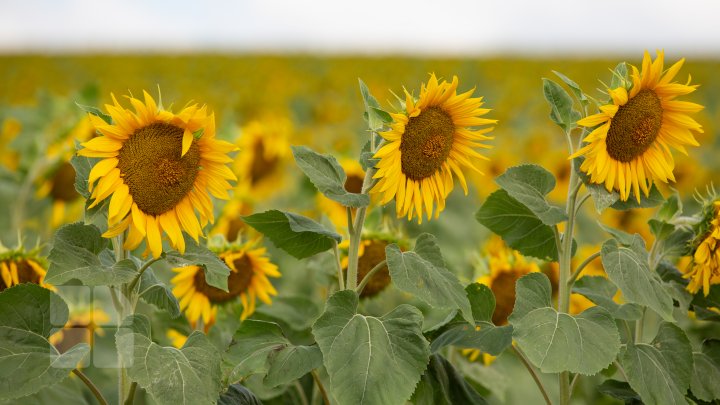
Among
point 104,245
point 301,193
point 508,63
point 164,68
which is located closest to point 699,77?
point 508,63

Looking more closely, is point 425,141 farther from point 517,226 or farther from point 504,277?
point 504,277

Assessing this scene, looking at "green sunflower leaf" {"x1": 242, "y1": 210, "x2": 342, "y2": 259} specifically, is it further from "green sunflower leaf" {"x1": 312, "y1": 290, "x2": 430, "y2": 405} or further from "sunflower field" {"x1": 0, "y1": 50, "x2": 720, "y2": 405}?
"green sunflower leaf" {"x1": 312, "y1": 290, "x2": 430, "y2": 405}

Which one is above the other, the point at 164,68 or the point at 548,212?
the point at 548,212

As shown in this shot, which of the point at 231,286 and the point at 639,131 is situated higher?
the point at 639,131

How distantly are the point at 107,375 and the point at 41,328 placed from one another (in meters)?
0.75

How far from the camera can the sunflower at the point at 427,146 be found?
1370 mm

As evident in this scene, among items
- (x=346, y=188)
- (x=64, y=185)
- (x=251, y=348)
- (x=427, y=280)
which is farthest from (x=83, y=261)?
(x=64, y=185)

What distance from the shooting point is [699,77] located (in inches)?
490

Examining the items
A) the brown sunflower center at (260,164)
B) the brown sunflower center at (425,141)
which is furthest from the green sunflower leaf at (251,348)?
the brown sunflower center at (260,164)

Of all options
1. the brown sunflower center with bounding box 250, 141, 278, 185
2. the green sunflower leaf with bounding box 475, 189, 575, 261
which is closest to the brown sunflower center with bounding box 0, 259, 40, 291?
the green sunflower leaf with bounding box 475, 189, 575, 261

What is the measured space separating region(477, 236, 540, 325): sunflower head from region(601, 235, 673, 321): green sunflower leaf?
0.49m

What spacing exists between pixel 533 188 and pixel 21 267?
103 centimetres

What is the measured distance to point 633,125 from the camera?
146cm

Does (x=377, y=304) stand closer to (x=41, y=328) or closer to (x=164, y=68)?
(x=41, y=328)
